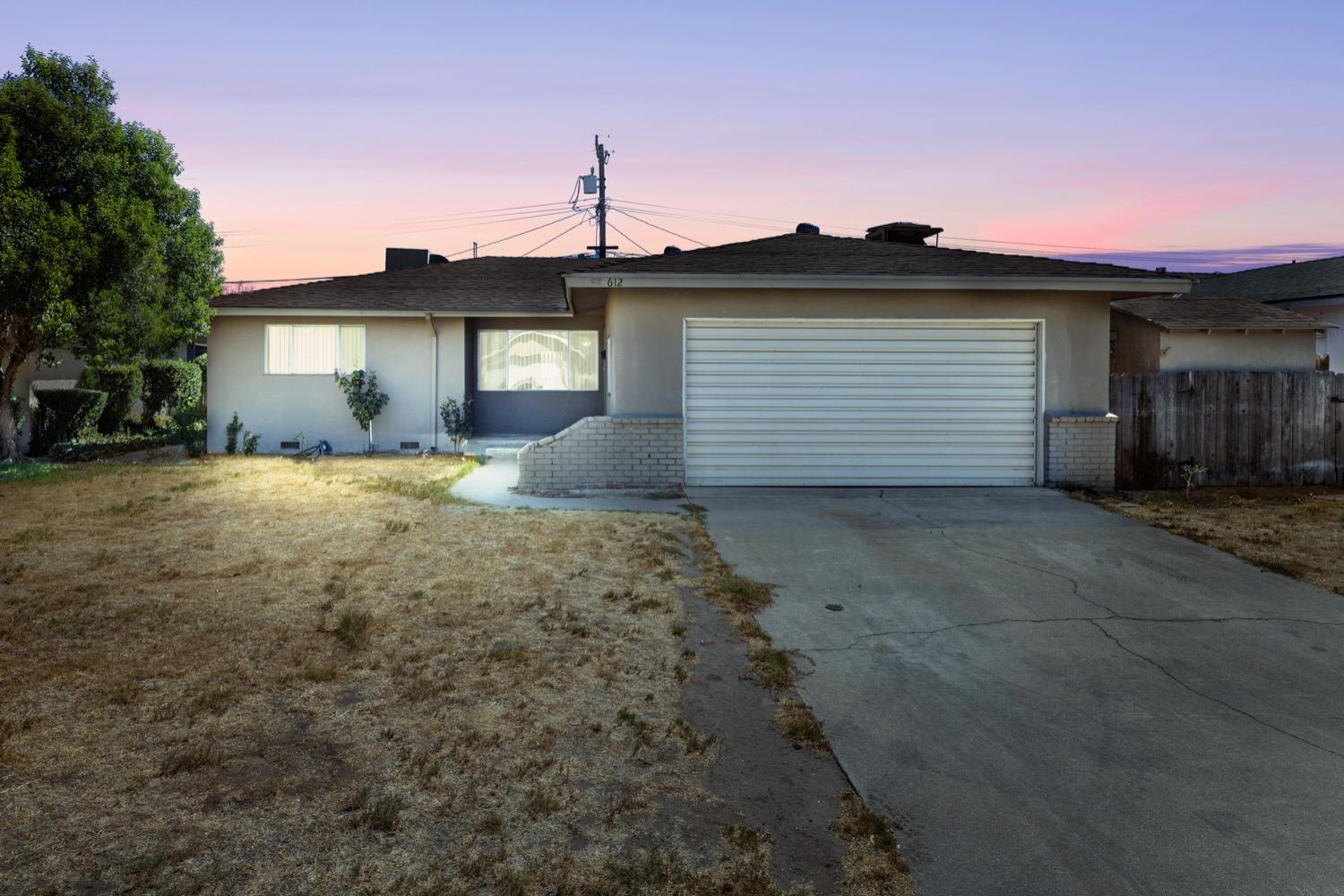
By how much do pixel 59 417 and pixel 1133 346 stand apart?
2280 cm

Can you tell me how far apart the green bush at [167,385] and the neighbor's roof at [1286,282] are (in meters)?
26.7

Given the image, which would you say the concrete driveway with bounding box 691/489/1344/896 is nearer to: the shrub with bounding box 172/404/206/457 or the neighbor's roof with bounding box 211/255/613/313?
the neighbor's roof with bounding box 211/255/613/313

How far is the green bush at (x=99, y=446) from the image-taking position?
16.2 m

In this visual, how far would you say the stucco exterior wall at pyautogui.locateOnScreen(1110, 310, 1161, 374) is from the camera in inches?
739

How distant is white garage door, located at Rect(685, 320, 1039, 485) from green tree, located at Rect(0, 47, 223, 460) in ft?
33.6

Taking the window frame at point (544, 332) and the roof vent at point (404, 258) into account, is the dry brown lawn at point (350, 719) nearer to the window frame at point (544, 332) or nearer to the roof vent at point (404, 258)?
the window frame at point (544, 332)

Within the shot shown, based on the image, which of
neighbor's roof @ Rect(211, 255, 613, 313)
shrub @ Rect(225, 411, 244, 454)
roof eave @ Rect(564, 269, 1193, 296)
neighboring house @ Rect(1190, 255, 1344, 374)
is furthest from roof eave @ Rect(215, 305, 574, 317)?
neighboring house @ Rect(1190, 255, 1344, 374)

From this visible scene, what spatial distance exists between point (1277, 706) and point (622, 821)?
11.7ft

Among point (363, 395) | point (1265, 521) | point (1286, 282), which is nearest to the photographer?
point (1265, 521)

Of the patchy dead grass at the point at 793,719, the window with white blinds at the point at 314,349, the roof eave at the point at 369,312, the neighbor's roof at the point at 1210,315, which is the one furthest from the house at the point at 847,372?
the neighbor's roof at the point at 1210,315

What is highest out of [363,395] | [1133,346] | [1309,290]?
[1309,290]

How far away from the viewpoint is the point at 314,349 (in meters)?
17.4

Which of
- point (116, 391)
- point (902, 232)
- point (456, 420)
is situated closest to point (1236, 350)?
point (902, 232)

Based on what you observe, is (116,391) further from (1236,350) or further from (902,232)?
(1236,350)
